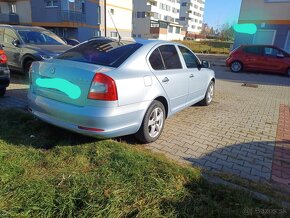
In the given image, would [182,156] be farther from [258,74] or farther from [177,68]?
[258,74]

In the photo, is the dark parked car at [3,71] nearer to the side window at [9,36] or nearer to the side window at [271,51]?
Result: the side window at [9,36]

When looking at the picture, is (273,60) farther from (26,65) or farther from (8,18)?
(8,18)

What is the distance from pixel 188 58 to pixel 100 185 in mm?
3397

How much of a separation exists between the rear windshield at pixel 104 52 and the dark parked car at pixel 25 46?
354 cm

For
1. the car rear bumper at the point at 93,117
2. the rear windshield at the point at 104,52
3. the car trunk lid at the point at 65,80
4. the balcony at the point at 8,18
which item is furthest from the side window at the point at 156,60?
the balcony at the point at 8,18

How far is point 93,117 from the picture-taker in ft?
9.82

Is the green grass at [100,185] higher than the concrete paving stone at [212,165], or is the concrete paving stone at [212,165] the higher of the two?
the green grass at [100,185]

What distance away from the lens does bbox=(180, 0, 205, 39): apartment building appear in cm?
8662

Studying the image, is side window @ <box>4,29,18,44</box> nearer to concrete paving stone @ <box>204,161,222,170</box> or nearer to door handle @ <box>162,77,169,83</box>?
door handle @ <box>162,77,169,83</box>

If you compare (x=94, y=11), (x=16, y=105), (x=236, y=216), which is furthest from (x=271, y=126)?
(x=94, y=11)

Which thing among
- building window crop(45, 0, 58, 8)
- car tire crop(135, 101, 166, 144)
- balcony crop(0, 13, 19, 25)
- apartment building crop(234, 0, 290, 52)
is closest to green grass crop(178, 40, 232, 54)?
apartment building crop(234, 0, 290, 52)

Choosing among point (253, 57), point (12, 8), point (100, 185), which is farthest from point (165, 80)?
point (12, 8)

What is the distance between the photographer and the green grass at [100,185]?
2.32 metres

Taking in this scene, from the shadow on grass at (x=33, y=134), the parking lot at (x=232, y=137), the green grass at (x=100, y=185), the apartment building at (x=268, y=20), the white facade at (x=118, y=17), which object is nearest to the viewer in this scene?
the green grass at (x=100, y=185)
